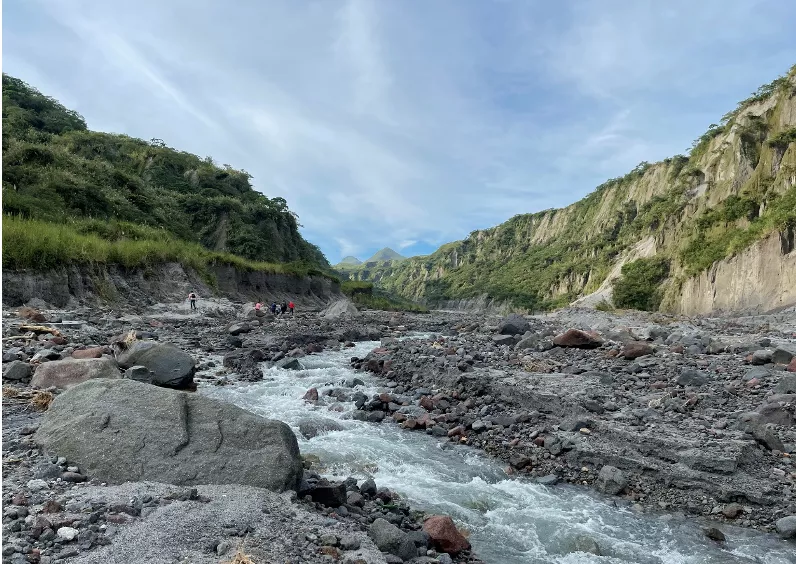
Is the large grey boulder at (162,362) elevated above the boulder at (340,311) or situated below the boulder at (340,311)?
below

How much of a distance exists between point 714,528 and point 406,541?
4.34 meters

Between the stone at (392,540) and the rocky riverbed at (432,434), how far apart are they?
0.02 metres

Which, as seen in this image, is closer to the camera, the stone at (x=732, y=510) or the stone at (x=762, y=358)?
the stone at (x=732, y=510)

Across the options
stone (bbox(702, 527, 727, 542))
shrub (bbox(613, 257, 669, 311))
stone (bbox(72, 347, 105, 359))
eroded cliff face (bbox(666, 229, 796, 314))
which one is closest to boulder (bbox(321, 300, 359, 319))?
stone (bbox(72, 347, 105, 359))

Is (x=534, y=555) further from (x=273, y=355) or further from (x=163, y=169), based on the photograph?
(x=163, y=169)

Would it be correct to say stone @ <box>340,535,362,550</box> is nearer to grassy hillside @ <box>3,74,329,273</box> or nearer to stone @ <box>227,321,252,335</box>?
stone @ <box>227,321,252,335</box>

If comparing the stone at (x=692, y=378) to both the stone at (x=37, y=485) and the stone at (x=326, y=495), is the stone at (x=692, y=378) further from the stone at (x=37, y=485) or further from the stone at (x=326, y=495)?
the stone at (x=37, y=485)

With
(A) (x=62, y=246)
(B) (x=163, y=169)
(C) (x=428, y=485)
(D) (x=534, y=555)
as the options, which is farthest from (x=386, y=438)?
(B) (x=163, y=169)

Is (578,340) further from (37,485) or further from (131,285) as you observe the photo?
(131,285)

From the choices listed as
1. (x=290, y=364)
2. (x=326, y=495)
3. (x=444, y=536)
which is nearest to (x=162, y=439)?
(x=326, y=495)

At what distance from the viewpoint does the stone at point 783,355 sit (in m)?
11.9

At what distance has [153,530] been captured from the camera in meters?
4.23

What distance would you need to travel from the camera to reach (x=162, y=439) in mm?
5672

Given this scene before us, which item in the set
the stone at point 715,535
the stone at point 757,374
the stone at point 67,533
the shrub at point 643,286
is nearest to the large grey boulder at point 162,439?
the stone at point 67,533
